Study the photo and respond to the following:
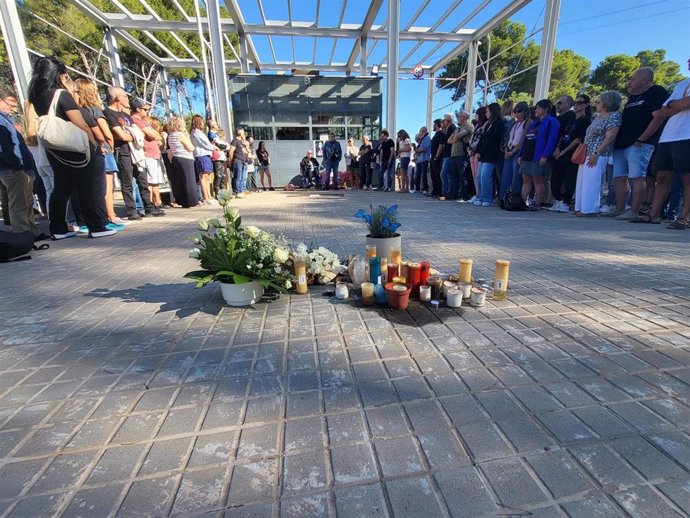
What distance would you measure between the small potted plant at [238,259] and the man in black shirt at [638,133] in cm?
541

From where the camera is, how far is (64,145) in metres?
3.77

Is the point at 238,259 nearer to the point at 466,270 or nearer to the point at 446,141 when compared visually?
the point at 466,270

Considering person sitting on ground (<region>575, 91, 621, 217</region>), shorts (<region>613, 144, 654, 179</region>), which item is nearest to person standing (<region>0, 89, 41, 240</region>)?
person sitting on ground (<region>575, 91, 621, 217</region>)

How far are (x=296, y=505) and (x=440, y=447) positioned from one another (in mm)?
491

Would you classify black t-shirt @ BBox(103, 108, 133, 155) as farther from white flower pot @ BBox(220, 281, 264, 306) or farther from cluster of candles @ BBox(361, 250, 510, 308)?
cluster of candles @ BBox(361, 250, 510, 308)

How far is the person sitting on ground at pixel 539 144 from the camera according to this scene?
18.7 ft

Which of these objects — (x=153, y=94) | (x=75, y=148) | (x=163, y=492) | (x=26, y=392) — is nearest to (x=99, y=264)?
(x=75, y=148)

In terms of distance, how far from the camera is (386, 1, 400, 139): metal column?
31.6ft

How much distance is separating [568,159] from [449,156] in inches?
101

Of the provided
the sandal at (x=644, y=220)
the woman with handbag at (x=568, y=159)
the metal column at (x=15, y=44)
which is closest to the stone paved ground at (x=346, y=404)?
the sandal at (x=644, y=220)

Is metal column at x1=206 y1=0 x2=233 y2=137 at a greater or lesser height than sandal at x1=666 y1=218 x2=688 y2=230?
greater

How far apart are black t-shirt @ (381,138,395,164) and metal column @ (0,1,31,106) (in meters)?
8.46

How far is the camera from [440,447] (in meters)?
1.13

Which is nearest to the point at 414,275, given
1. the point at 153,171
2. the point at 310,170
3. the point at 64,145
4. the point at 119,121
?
the point at 64,145
